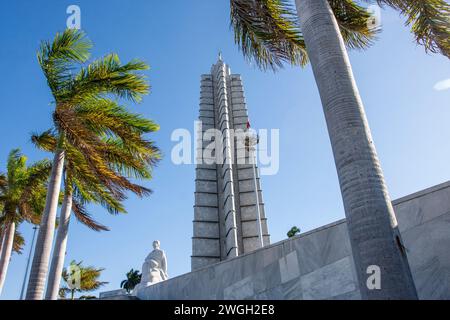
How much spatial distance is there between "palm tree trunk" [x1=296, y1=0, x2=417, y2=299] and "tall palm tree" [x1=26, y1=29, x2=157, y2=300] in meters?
6.70

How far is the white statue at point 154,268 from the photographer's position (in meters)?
13.6

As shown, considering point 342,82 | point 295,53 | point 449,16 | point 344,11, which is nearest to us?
point 342,82

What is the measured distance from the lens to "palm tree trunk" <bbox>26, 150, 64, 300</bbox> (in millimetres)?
8555

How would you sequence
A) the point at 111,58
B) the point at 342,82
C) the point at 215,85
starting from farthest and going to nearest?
the point at 215,85 → the point at 111,58 → the point at 342,82

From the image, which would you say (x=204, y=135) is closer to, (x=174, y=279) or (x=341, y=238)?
(x=174, y=279)

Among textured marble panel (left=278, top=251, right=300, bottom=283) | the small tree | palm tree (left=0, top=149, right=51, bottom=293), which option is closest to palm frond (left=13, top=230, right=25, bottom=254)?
palm tree (left=0, top=149, right=51, bottom=293)

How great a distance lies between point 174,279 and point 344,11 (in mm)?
8500

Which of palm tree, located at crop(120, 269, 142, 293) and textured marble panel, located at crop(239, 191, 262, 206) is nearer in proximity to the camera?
textured marble panel, located at crop(239, 191, 262, 206)

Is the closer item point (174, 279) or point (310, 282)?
point (310, 282)

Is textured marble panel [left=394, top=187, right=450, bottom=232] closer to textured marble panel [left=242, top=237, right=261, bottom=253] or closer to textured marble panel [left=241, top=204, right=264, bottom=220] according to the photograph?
textured marble panel [left=242, top=237, right=261, bottom=253]

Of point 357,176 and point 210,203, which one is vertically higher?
point 210,203

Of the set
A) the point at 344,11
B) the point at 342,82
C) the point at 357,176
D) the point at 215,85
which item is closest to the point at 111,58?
the point at 344,11

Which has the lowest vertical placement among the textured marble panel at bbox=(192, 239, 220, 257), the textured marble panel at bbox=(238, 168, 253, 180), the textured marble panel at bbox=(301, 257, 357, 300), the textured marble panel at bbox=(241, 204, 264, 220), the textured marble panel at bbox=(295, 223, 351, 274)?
the textured marble panel at bbox=(301, 257, 357, 300)
